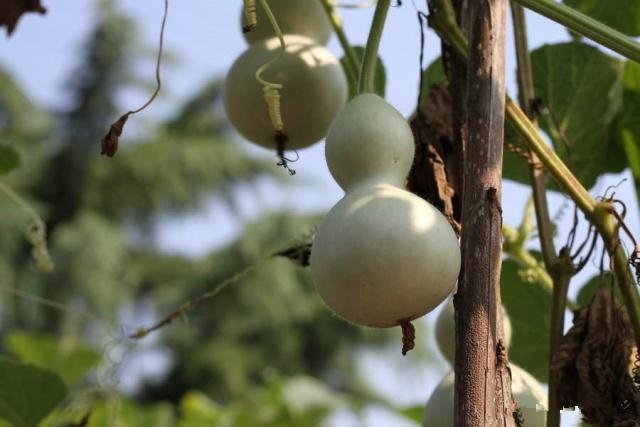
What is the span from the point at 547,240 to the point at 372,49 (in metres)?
0.21

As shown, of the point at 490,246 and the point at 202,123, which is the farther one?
the point at 202,123

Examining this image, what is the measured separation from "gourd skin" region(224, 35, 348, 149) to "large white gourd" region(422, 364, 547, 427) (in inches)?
8.9

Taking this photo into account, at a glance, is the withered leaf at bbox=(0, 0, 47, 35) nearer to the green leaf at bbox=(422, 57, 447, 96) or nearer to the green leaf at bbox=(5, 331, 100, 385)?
the green leaf at bbox=(422, 57, 447, 96)

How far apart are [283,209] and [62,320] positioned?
2.79m

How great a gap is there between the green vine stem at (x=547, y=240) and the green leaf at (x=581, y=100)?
0.57 ft

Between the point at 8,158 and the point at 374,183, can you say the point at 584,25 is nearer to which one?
the point at 374,183

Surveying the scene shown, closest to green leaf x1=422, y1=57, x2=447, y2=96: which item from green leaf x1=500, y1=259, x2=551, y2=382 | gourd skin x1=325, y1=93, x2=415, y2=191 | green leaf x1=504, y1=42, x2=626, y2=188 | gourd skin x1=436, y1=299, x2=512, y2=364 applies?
green leaf x1=504, y1=42, x2=626, y2=188

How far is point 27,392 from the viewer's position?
97cm

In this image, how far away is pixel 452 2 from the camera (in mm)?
725

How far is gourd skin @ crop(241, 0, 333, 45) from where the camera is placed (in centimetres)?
81

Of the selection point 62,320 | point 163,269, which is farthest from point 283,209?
point 62,320

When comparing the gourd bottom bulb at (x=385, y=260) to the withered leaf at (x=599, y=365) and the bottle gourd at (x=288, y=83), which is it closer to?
the withered leaf at (x=599, y=365)

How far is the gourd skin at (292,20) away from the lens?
0.81 m

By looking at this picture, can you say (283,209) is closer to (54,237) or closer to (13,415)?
(54,237)
